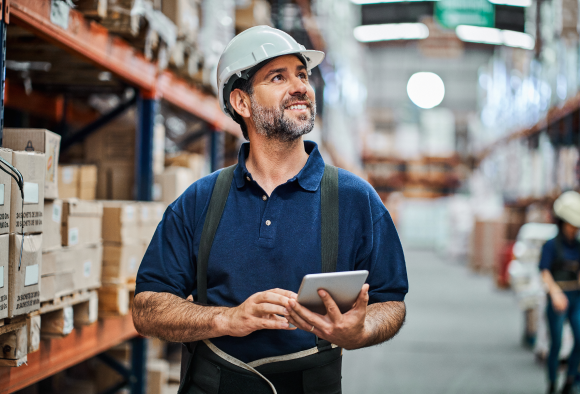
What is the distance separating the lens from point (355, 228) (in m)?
1.87

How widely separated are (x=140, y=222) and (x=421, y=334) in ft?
17.3

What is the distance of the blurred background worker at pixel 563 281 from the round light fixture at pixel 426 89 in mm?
24548

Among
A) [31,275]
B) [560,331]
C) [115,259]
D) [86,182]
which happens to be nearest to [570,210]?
[560,331]

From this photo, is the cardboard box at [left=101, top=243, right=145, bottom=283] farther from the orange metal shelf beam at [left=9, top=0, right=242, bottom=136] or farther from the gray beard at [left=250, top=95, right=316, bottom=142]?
the gray beard at [left=250, top=95, right=316, bottom=142]

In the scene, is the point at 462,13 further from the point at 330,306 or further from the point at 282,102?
the point at 330,306

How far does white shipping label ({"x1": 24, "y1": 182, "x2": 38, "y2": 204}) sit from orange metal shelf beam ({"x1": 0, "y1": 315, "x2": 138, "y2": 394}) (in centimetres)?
70

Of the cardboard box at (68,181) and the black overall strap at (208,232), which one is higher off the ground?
the cardboard box at (68,181)

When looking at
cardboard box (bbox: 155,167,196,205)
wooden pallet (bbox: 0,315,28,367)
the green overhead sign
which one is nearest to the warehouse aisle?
cardboard box (bbox: 155,167,196,205)

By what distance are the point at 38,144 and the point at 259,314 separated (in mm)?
Answer: 1533

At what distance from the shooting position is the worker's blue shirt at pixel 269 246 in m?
1.80

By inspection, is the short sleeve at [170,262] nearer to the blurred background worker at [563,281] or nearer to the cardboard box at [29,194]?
the cardboard box at [29,194]

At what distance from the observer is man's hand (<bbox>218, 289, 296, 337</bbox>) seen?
1.56 metres

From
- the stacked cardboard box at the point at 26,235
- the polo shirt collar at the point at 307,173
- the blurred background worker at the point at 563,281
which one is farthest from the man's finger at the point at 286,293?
the blurred background worker at the point at 563,281

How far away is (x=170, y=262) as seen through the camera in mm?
1891
